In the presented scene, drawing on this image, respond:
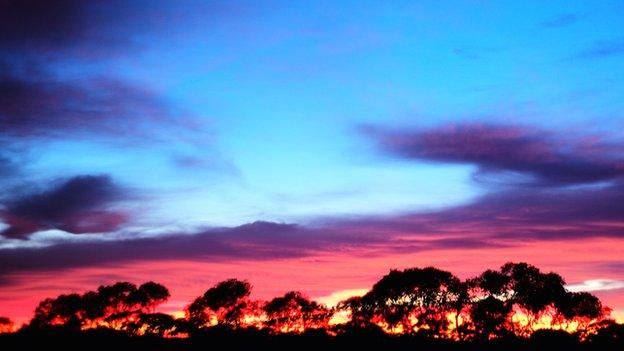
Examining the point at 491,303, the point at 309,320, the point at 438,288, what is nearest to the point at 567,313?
the point at 491,303

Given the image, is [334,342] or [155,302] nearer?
[334,342]

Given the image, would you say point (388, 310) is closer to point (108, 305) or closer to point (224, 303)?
point (224, 303)

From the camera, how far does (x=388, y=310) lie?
10619 centimetres

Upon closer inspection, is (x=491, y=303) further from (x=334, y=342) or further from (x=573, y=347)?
(x=334, y=342)

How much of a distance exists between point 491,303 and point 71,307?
89952 millimetres

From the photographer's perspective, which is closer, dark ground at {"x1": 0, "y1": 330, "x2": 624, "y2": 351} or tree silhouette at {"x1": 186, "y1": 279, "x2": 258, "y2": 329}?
dark ground at {"x1": 0, "y1": 330, "x2": 624, "y2": 351}

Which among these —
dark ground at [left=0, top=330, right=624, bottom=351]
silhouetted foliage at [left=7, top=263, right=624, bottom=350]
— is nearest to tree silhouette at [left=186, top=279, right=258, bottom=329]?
silhouetted foliage at [left=7, top=263, right=624, bottom=350]

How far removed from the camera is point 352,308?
373ft

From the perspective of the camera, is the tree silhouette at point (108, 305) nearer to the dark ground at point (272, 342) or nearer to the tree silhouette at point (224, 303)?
the tree silhouette at point (224, 303)

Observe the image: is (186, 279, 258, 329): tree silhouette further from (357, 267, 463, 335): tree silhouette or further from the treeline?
(357, 267, 463, 335): tree silhouette

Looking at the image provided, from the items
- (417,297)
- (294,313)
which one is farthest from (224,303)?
(417,297)

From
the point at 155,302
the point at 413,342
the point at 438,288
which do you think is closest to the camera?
the point at 413,342

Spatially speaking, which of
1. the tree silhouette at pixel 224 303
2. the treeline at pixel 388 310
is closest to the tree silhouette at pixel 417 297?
the treeline at pixel 388 310

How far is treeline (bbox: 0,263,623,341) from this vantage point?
3649 inches
